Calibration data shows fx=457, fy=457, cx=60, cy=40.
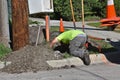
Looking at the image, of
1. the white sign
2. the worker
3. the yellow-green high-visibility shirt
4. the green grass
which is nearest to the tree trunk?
the green grass

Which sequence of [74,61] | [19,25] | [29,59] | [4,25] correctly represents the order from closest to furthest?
1. [29,59]
2. [74,61]
3. [19,25]
4. [4,25]

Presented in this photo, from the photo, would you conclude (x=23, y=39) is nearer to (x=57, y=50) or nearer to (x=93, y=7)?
(x=57, y=50)

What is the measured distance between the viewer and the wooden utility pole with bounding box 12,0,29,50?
11.0 m

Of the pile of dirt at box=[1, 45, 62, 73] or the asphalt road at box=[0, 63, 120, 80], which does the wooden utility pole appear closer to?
the pile of dirt at box=[1, 45, 62, 73]

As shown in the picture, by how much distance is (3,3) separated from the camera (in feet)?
37.0

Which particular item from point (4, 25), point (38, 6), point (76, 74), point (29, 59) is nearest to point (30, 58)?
point (29, 59)

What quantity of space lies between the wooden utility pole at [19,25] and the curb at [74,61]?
1.16m

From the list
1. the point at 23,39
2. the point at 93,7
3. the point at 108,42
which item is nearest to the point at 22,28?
the point at 23,39

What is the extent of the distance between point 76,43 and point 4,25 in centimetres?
194

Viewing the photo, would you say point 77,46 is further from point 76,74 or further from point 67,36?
point 76,74

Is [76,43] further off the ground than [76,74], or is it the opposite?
[76,43]

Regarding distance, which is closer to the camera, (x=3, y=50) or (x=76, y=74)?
(x=76, y=74)

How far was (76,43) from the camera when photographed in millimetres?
10602

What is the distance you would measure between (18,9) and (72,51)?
1.66 metres
